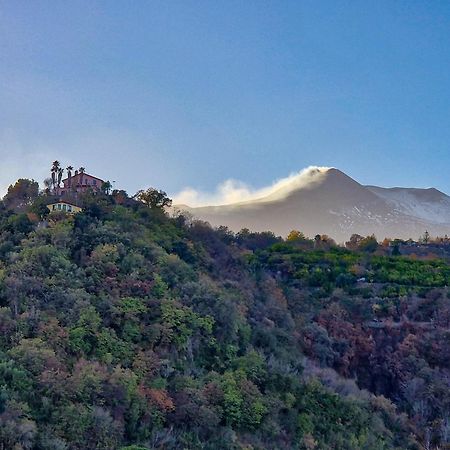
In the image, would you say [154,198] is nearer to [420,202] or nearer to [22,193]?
[22,193]

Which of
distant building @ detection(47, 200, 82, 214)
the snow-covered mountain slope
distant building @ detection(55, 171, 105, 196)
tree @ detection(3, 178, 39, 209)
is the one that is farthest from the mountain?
distant building @ detection(47, 200, 82, 214)

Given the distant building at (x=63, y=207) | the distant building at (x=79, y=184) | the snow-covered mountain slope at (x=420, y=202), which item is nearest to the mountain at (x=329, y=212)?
the snow-covered mountain slope at (x=420, y=202)

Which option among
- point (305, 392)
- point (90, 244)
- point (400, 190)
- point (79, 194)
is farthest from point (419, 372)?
point (400, 190)

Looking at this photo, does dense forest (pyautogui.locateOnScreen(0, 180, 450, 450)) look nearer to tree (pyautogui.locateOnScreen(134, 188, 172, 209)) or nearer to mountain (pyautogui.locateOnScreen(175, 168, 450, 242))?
tree (pyautogui.locateOnScreen(134, 188, 172, 209))

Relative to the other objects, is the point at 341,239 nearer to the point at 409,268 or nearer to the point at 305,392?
the point at 409,268

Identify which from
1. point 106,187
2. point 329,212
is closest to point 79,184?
point 106,187
